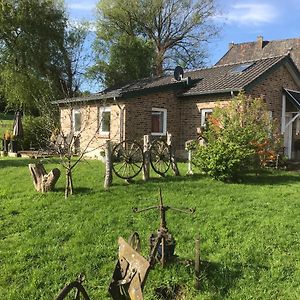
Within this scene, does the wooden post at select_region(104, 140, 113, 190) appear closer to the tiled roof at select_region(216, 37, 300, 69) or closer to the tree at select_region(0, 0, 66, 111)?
the tree at select_region(0, 0, 66, 111)

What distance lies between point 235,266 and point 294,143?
13.5 m

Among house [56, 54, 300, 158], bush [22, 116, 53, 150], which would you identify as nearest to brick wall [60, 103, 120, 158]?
house [56, 54, 300, 158]

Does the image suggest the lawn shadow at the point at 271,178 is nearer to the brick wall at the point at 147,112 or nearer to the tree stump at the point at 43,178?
the tree stump at the point at 43,178

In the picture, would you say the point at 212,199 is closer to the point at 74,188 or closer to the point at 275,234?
the point at 275,234

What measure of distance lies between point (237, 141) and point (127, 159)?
9.89 ft

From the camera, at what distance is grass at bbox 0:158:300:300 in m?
4.93

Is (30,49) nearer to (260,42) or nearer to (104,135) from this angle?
(104,135)

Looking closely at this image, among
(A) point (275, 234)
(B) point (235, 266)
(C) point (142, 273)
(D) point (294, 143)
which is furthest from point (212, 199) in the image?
(D) point (294, 143)

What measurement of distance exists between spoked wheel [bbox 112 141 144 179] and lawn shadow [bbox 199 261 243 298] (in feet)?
15.3

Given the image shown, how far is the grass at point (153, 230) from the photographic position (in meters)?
4.93

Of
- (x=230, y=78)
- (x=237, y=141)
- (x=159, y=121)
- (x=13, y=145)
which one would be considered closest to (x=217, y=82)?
(x=230, y=78)

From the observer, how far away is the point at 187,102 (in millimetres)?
16750

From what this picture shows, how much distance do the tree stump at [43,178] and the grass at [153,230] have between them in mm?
224

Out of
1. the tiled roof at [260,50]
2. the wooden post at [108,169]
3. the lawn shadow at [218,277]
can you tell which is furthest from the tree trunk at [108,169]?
the tiled roof at [260,50]
